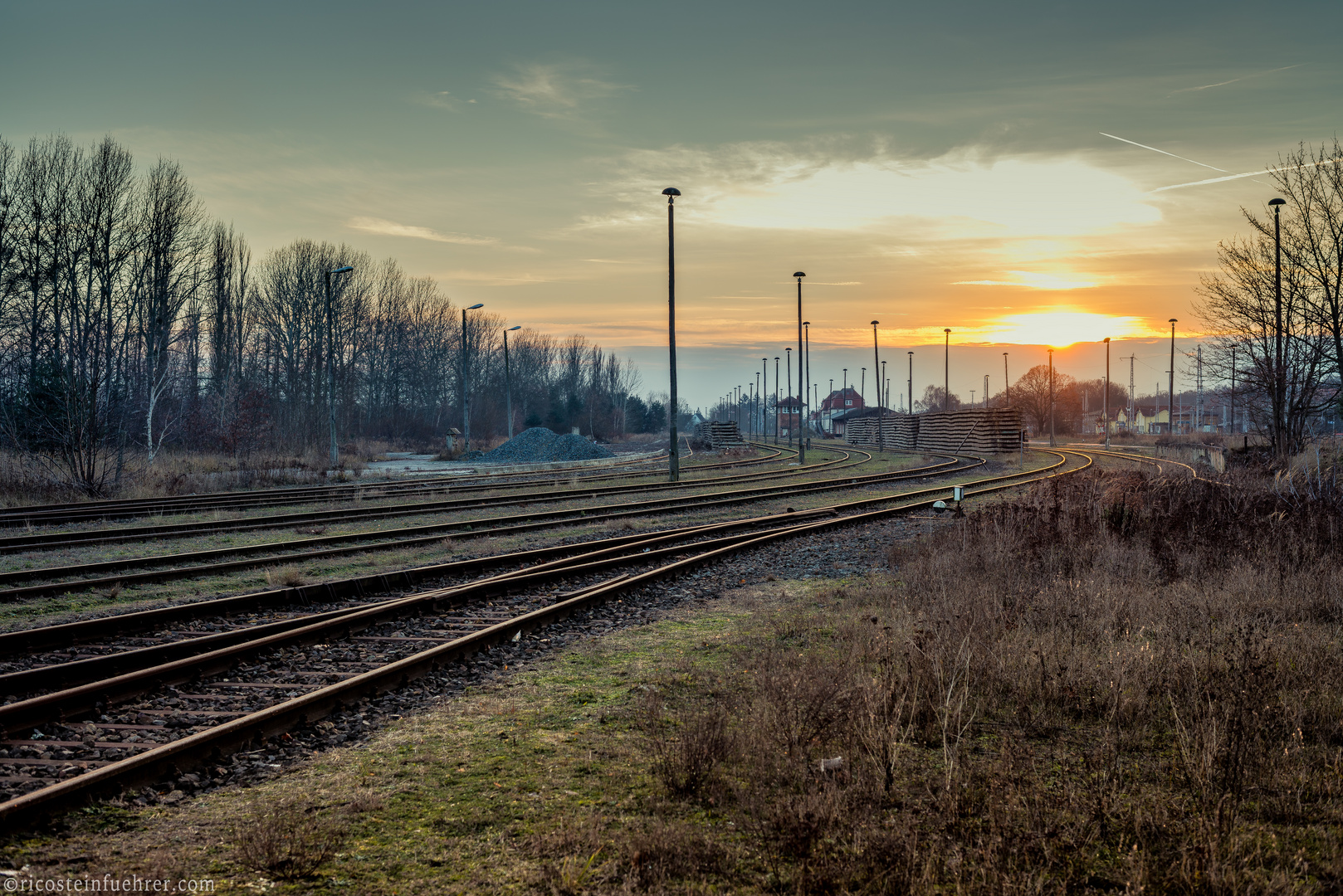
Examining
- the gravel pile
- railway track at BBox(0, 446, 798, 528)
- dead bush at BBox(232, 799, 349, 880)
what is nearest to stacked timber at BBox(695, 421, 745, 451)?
the gravel pile

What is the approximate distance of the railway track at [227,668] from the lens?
5.16m

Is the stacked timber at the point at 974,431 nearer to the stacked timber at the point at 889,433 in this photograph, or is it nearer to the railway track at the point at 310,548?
the stacked timber at the point at 889,433

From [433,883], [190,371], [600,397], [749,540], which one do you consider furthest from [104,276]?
[600,397]

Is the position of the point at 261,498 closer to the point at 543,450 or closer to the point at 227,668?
the point at 227,668

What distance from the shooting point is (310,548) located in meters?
14.5

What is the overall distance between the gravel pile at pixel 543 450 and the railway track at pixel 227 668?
103 feet

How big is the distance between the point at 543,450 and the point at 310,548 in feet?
98.4

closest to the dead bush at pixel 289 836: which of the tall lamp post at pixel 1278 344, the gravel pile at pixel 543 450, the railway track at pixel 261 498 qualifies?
the railway track at pixel 261 498

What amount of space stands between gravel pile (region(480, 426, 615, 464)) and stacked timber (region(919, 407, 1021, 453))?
22.3 metres

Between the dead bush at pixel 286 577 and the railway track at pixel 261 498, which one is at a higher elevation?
the railway track at pixel 261 498

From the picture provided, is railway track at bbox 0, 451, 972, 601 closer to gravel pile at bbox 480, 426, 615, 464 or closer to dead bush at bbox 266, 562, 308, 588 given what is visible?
dead bush at bbox 266, 562, 308, 588

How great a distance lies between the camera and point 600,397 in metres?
116

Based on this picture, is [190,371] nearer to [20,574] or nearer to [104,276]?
[104,276]

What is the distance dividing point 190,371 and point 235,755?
192ft
